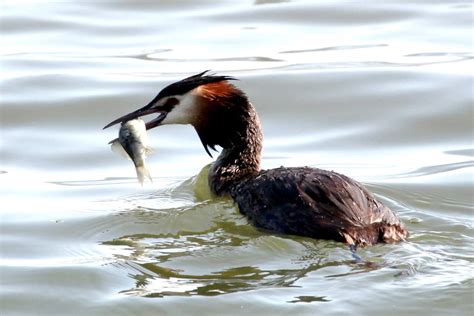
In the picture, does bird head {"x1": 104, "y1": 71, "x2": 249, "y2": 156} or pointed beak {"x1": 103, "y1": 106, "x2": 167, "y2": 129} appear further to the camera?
bird head {"x1": 104, "y1": 71, "x2": 249, "y2": 156}

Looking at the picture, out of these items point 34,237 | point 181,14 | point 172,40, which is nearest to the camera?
point 34,237

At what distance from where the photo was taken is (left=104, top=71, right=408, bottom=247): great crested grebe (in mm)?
7836

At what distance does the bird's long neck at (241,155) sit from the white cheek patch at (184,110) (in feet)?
1.09

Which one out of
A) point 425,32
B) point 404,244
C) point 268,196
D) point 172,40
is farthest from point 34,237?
point 425,32

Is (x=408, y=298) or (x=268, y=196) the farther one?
(x=268, y=196)

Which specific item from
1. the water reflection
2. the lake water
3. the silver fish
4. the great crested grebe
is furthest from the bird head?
the water reflection

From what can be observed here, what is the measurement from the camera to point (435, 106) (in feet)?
37.8

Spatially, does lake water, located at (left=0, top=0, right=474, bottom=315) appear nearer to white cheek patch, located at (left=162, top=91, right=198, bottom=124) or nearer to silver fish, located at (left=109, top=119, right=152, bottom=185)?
silver fish, located at (left=109, top=119, right=152, bottom=185)

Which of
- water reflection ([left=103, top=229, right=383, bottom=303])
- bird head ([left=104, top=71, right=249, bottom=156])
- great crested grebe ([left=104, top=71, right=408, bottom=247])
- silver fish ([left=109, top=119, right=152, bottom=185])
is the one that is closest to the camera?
water reflection ([left=103, top=229, right=383, bottom=303])

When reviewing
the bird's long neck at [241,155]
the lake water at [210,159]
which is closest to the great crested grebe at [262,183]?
the bird's long neck at [241,155]

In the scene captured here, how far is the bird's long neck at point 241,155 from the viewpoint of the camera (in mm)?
9219

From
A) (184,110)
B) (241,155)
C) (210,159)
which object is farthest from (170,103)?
(210,159)

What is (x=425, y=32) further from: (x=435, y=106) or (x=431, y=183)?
(x=431, y=183)

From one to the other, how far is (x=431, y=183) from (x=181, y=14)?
20.6ft
